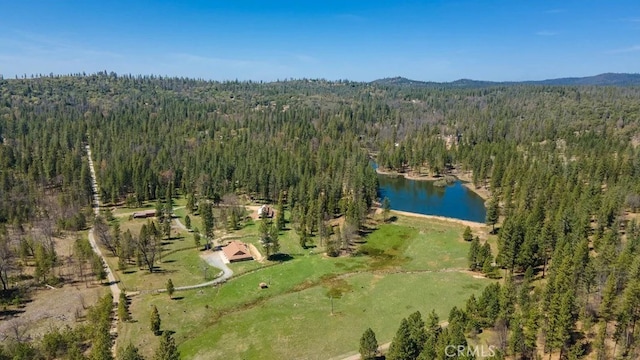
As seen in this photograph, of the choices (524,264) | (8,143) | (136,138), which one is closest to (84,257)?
(524,264)

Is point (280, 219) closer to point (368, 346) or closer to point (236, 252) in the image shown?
point (236, 252)

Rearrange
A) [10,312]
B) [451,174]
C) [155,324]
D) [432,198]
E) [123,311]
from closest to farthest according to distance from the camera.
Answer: [155,324], [123,311], [10,312], [432,198], [451,174]

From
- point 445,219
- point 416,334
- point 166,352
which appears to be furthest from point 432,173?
point 166,352

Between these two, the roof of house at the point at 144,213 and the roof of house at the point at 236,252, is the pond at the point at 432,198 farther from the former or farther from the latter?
the roof of house at the point at 144,213

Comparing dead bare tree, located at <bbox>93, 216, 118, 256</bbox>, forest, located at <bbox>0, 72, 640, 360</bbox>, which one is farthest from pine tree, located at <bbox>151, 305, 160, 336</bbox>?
dead bare tree, located at <bbox>93, 216, 118, 256</bbox>

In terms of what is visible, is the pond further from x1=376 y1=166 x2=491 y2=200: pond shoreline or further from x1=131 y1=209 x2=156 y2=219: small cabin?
x1=131 y1=209 x2=156 y2=219: small cabin

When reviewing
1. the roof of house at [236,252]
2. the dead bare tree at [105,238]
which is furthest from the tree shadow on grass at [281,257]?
the dead bare tree at [105,238]

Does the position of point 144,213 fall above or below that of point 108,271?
above
